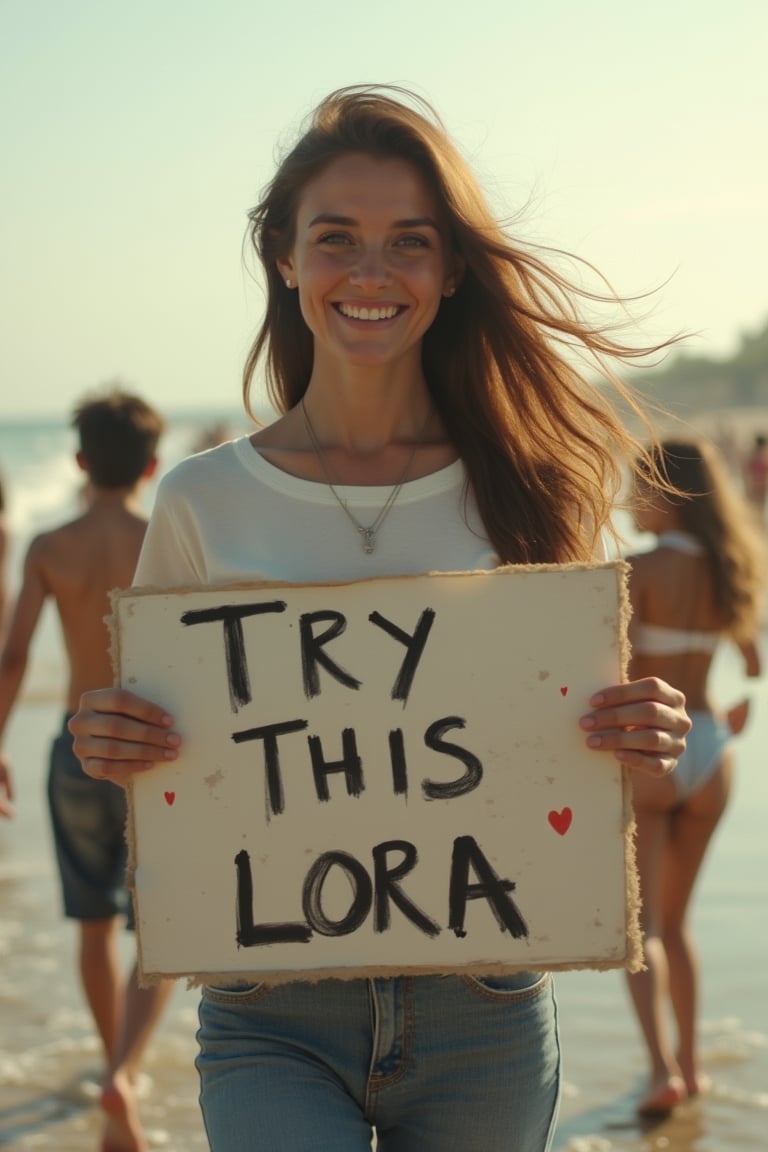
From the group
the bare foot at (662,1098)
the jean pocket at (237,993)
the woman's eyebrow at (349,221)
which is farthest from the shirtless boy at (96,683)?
the woman's eyebrow at (349,221)

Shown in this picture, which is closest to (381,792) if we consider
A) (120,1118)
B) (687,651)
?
(120,1118)

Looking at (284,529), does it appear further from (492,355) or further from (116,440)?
(116,440)

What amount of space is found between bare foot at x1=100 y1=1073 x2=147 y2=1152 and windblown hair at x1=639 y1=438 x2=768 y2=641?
2.44 m

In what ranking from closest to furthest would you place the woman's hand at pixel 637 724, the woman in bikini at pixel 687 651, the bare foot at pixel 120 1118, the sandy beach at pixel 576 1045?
the woman's hand at pixel 637 724 → the bare foot at pixel 120 1118 → the sandy beach at pixel 576 1045 → the woman in bikini at pixel 687 651

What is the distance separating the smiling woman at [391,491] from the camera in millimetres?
2332

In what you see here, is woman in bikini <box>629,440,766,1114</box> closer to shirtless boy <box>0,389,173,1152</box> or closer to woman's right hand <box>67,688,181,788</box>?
shirtless boy <box>0,389,173,1152</box>

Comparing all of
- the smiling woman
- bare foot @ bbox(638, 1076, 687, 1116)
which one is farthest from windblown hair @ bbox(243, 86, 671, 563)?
bare foot @ bbox(638, 1076, 687, 1116)

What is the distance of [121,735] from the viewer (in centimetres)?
230

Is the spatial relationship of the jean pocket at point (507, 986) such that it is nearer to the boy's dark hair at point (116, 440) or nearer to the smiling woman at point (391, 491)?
the smiling woman at point (391, 491)

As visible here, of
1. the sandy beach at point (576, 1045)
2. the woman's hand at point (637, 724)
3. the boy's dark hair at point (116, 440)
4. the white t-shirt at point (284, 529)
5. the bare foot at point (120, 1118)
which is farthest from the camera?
the boy's dark hair at point (116, 440)

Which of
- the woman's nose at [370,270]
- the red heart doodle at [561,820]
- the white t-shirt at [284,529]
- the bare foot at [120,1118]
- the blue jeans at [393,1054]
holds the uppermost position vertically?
the woman's nose at [370,270]

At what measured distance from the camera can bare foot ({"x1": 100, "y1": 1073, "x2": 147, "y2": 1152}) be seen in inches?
169

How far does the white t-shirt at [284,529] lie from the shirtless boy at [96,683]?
219cm

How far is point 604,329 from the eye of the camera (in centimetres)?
285
